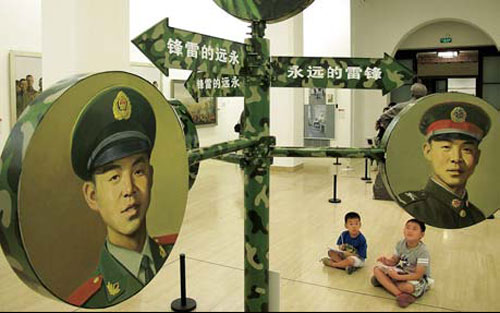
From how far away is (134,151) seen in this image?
87 centimetres

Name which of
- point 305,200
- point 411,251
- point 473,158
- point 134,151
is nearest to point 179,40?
point 134,151

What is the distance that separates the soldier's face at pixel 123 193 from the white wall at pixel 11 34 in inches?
242

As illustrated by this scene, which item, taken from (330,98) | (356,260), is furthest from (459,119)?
(330,98)

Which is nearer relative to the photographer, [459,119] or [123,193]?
[123,193]

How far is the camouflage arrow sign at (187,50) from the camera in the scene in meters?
1.11

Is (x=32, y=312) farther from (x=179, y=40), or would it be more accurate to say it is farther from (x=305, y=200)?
(x=305, y=200)

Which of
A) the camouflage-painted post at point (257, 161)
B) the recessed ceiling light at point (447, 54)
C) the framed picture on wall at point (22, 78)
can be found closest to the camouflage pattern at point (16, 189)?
the camouflage-painted post at point (257, 161)

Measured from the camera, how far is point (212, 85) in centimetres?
168

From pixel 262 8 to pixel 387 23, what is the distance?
40.7 feet

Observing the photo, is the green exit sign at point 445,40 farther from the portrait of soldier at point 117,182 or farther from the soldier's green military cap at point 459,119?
the portrait of soldier at point 117,182

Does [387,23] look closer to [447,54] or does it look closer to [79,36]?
[447,54]

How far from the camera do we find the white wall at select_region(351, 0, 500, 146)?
12.1 metres

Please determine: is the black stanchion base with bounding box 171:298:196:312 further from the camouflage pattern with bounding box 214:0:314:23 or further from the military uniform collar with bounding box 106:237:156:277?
the camouflage pattern with bounding box 214:0:314:23

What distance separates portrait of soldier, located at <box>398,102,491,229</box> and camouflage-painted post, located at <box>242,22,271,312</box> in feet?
1.36
